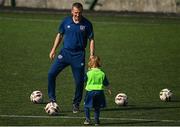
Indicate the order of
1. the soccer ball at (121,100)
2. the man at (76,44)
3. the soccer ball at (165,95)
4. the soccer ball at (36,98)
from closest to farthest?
the man at (76,44), the soccer ball at (121,100), the soccer ball at (36,98), the soccer ball at (165,95)

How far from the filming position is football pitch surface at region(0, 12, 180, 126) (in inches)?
759

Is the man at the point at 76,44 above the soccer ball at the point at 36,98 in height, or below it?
above

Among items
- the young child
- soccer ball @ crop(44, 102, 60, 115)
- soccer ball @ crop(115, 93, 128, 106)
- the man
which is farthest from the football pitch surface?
the man

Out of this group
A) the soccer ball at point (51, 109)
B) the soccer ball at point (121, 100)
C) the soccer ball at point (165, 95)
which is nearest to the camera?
the soccer ball at point (51, 109)

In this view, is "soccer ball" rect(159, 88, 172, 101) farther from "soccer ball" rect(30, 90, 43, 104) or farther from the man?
"soccer ball" rect(30, 90, 43, 104)

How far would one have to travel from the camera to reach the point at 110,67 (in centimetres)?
2955

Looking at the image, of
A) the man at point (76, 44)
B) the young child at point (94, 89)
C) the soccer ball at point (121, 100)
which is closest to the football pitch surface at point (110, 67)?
the soccer ball at point (121, 100)

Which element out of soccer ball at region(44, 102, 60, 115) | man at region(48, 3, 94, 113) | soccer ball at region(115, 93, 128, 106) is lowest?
soccer ball at region(44, 102, 60, 115)

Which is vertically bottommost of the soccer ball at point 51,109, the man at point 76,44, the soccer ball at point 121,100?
the soccer ball at point 51,109

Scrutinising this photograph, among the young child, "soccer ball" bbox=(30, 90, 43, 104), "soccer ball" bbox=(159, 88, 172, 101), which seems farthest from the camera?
"soccer ball" bbox=(159, 88, 172, 101)

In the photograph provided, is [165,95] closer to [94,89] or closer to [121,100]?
[121,100]

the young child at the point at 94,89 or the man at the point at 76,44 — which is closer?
the young child at the point at 94,89

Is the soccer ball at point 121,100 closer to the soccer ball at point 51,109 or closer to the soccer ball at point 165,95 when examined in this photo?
the soccer ball at point 165,95

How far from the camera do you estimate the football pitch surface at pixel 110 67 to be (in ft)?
63.3
